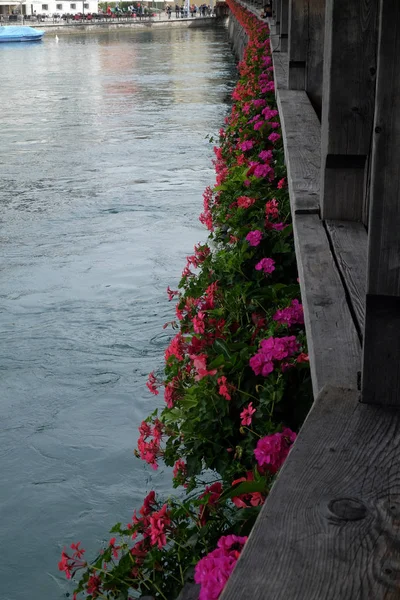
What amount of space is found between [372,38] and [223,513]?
78.6 inches

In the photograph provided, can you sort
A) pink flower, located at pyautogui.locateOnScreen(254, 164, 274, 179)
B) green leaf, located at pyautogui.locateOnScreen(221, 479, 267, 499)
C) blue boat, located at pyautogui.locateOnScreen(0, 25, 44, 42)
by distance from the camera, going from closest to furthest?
green leaf, located at pyautogui.locateOnScreen(221, 479, 267, 499), pink flower, located at pyautogui.locateOnScreen(254, 164, 274, 179), blue boat, located at pyautogui.locateOnScreen(0, 25, 44, 42)

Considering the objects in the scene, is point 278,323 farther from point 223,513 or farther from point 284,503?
point 284,503

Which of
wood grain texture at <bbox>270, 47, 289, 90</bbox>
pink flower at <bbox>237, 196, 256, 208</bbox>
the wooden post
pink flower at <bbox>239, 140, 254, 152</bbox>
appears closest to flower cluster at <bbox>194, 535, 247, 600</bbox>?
the wooden post

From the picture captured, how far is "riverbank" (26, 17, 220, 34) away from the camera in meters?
68.1

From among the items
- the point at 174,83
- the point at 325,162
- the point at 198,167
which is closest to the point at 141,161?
the point at 198,167

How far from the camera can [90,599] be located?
2.17 meters

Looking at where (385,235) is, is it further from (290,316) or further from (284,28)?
(284,28)

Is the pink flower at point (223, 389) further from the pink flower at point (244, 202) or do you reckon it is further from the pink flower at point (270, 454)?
the pink flower at point (244, 202)

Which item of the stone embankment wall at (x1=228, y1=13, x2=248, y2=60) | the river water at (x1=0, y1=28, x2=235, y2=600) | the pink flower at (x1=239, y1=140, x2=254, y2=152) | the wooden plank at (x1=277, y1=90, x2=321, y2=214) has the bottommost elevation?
the river water at (x1=0, y1=28, x2=235, y2=600)

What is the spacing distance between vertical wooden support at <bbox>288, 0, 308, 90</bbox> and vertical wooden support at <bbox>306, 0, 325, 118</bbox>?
80 mm

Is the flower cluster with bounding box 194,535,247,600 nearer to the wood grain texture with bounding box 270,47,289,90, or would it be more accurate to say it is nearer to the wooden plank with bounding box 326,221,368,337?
the wooden plank with bounding box 326,221,368,337

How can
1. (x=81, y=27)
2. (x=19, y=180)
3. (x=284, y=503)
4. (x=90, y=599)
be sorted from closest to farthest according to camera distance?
(x=284, y=503)
(x=90, y=599)
(x=19, y=180)
(x=81, y=27)

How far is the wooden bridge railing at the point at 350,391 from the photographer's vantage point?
4.50ft

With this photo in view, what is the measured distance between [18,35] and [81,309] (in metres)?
50.7
